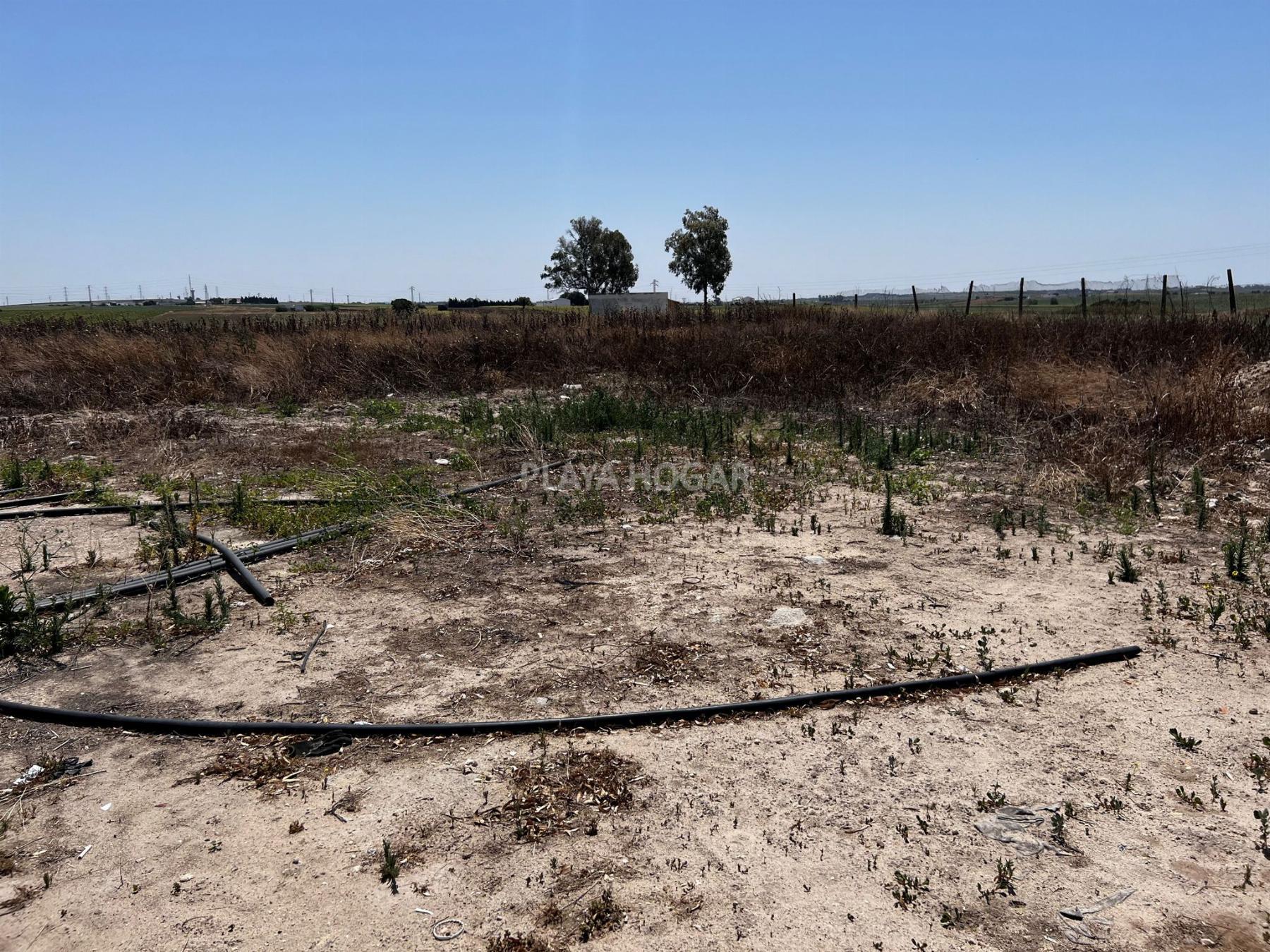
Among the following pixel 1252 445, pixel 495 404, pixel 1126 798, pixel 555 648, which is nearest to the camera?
pixel 1126 798

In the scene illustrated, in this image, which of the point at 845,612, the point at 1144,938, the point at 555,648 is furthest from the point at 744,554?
the point at 1144,938

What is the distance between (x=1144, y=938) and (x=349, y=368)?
49.4 ft

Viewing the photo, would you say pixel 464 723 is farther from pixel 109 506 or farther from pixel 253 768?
pixel 109 506

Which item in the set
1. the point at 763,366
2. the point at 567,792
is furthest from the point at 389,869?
the point at 763,366

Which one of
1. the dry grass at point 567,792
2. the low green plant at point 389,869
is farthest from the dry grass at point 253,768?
the dry grass at point 567,792

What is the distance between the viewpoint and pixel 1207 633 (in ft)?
15.9

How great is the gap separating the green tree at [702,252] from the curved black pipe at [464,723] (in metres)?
46.7

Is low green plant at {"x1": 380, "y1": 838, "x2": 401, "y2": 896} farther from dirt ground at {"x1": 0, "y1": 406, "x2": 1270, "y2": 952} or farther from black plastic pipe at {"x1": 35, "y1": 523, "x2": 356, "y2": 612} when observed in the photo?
black plastic pipe at {"x1": 35, "y1": 523, "x2": 356, "y2": 612}

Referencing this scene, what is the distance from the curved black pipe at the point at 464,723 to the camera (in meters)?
3.90

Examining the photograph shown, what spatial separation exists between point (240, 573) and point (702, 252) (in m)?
46.8

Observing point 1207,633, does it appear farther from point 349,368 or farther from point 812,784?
point 349,368

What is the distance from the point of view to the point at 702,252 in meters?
50.1

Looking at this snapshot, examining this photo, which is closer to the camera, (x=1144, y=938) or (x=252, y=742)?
(x=1144, y=938)

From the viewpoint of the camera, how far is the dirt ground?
9.11ft
